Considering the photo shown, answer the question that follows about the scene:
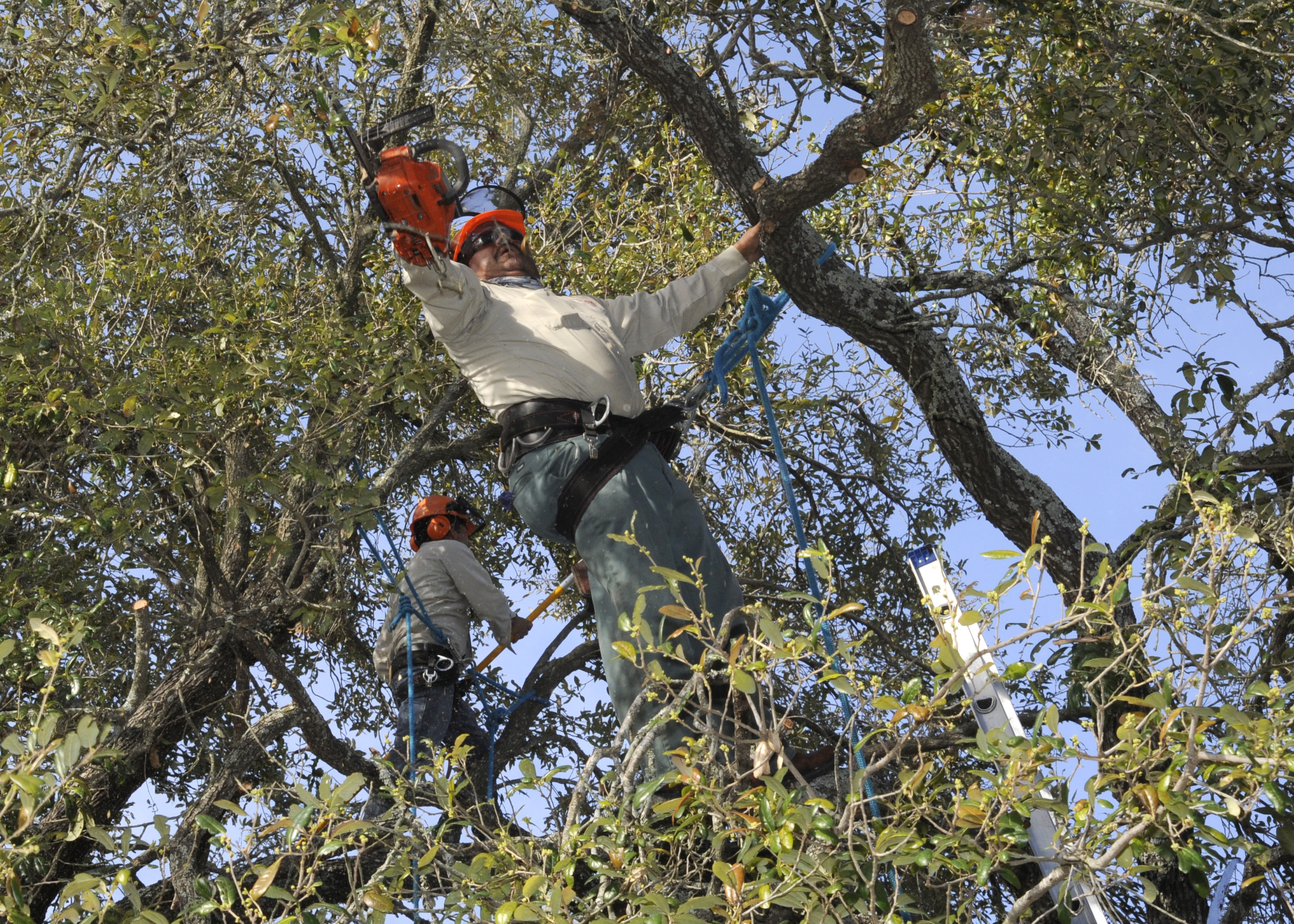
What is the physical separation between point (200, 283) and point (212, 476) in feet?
2.90

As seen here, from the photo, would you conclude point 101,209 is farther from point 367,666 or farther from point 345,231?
point 367,666

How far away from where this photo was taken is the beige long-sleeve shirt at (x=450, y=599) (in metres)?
5.68

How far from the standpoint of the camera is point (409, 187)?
388 cm

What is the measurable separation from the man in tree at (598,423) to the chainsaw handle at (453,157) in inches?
11.2

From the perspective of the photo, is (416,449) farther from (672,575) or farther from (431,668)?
(672,575)

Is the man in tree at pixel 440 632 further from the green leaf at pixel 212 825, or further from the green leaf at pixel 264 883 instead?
the green leaf at pixel 264 883

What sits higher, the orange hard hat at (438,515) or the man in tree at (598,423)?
the orange hard hat at (438,515)

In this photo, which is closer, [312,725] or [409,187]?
[409,187]

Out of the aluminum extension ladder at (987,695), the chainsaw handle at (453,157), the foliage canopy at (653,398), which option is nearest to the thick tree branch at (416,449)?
the foliage canopy at (653,398)

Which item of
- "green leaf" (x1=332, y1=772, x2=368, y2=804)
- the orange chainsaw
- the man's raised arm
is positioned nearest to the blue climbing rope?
the man's raised arm

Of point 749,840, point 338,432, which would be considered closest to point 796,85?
point 338,432

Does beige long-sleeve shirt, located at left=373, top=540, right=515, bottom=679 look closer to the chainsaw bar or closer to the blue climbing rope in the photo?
the blue climbing rope

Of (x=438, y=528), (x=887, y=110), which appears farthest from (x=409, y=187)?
(x=438, y=528)

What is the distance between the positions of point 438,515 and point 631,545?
82.0 inches
